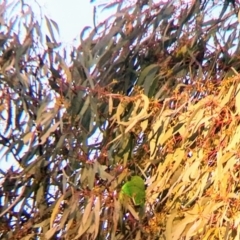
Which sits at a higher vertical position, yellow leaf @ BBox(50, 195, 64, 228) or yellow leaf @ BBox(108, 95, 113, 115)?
yellow leaf @ BBox(108, 95, 113, 115)

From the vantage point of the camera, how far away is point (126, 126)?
1608mm

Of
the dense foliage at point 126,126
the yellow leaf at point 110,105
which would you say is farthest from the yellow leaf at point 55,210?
the yellow leaf at point 110,105

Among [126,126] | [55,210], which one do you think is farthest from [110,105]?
[55,210]

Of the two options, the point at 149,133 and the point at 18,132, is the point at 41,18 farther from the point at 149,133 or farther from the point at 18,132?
the point at 149,133

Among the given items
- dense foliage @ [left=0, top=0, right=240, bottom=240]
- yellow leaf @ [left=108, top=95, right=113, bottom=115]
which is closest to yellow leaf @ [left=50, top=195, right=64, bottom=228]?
dense foliage @ [left=0, top=0, right=240, bottom=240]

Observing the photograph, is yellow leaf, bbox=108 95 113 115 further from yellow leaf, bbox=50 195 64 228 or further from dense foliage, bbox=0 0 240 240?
yellow leaf, bbox=50 195 64 228

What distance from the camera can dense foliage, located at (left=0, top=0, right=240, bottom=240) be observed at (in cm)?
151

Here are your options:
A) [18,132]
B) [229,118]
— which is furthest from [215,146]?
[18,132]

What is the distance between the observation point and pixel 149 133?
161cm

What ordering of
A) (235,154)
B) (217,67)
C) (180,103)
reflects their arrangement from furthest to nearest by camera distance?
(217,67) → (180,103) → (235,154)

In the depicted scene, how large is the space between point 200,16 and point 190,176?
0.44 meters

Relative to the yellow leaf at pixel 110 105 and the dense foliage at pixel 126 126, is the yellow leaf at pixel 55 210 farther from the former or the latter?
the yellow leaf at pixel 110 105

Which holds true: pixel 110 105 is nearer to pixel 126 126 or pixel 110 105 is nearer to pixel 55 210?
pixel 126 126

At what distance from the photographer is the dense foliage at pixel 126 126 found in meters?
1.51
